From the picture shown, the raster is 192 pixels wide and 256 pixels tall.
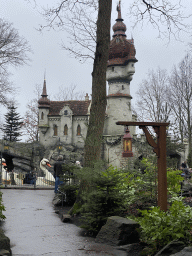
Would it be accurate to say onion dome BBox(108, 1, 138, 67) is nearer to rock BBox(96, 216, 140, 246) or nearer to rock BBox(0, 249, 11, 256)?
rock BBox(96, 216, 140, 246)

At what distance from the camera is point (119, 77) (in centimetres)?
3900

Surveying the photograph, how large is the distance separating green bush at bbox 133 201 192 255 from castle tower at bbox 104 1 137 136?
111 feet

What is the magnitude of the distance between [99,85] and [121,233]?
5.21 m

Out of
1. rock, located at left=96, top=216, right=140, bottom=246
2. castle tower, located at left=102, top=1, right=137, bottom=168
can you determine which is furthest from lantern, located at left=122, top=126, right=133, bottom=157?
castle tower, located at left=102, top=1, right=137, bottom=168

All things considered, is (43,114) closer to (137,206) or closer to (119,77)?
(119,77)

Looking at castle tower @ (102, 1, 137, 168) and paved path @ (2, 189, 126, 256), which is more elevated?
castle tower @ (102, 1, 137, 168)

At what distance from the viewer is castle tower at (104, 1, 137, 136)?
3888 cm

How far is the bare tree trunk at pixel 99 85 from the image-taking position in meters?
9.57

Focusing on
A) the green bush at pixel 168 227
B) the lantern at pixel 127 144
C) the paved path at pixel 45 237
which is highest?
the lantern at pixel 127 144

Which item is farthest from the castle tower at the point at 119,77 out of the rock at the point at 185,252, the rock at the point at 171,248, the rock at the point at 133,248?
the rock at the point at 185,252

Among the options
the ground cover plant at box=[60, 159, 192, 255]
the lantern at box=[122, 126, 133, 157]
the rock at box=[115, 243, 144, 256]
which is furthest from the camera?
the lantern at box=[122, 126, 133, 157]

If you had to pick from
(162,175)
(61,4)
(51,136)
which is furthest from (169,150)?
(162,175)

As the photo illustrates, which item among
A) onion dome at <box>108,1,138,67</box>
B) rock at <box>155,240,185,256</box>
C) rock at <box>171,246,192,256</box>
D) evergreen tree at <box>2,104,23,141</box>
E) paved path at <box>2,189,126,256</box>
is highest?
onion dome at <box>108,1,138,67</box>

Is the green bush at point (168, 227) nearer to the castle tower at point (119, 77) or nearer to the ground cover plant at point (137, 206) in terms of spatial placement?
the ground cover plant at point (137, 206)
